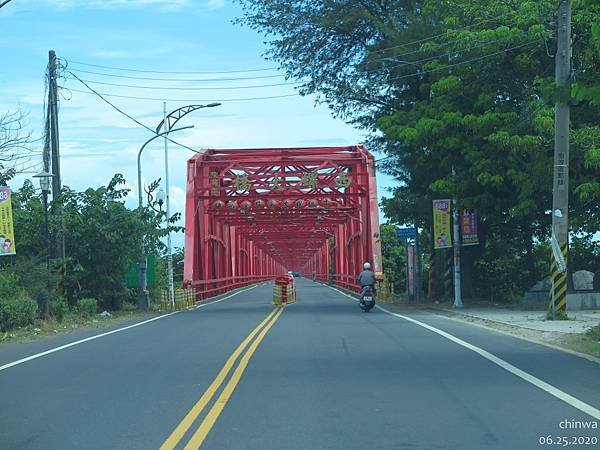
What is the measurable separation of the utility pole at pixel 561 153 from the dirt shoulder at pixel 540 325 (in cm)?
101

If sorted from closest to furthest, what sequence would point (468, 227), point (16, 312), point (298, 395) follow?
point (298, 395) < point (16, 312) < point (468, 227)

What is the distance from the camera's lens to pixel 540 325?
22.2 m

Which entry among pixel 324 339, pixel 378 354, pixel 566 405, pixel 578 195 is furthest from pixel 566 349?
pixel 578 195

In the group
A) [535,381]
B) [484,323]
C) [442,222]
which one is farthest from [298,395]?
[442,222]

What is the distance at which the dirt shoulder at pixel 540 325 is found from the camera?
17.2 metres

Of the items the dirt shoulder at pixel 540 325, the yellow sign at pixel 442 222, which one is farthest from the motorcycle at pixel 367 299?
the yellow sign at pixel 442 222

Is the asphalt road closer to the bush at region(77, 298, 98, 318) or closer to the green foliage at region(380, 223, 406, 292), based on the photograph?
the bush at region(77, 298, 98, 318)

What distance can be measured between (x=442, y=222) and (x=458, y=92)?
4.62 m

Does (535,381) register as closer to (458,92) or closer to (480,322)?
(480,322)

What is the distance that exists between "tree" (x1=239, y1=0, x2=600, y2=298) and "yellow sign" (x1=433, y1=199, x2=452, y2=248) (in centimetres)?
62

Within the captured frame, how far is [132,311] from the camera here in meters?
36.1

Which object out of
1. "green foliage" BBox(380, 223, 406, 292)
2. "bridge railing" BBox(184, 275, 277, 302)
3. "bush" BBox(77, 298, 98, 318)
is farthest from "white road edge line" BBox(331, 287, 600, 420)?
"green foliage" BBox(380, 223, 406, 292)

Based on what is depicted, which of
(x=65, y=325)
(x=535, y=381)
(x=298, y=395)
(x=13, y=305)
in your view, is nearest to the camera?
(x=298, y=395)

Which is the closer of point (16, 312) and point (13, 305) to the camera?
point (13, 305)
